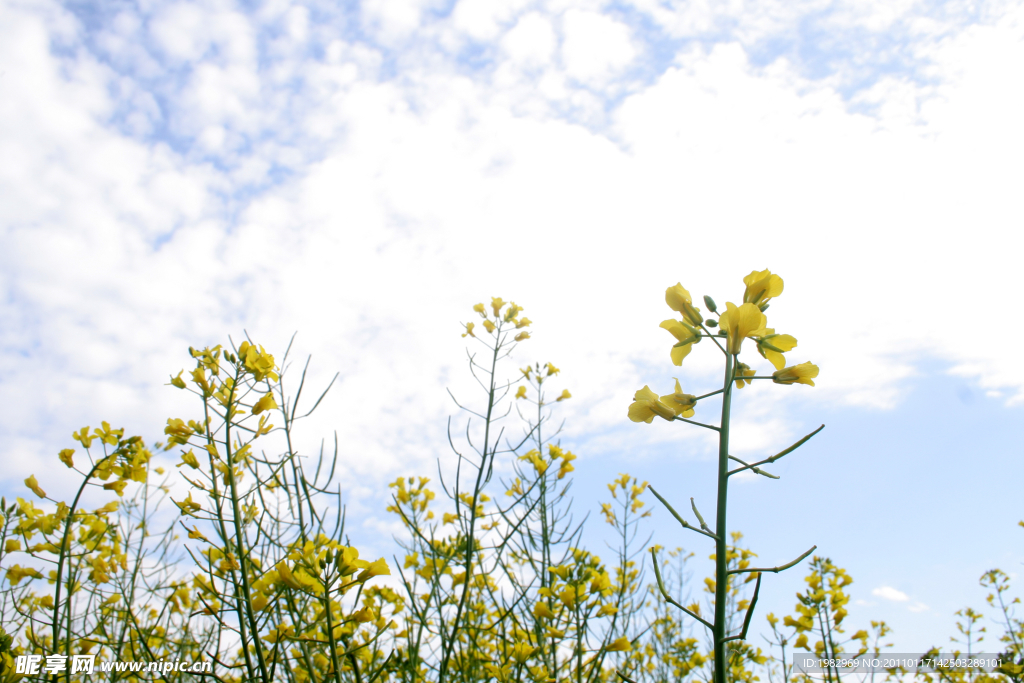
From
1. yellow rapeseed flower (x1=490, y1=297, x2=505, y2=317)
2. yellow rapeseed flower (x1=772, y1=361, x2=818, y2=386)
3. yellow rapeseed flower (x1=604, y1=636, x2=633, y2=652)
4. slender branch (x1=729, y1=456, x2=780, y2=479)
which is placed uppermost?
yellow rapeseed flower (x1=490, y1=297, x2=505, y2=317)

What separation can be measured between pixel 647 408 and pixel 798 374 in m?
0.35

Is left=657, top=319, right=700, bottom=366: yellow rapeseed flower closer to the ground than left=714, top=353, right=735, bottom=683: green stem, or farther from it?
farther from it

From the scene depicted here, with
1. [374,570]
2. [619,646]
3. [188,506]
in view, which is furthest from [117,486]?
[619,646]

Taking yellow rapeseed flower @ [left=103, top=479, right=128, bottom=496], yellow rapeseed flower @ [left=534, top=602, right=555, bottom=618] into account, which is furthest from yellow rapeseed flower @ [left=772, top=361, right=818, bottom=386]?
yellow rapeseed flower @ [left=103, top=479, right=128, bottom=496]

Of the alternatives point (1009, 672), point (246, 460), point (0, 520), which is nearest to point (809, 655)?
point (1009, 672)

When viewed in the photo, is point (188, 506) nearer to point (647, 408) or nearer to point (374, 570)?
point (374, 570)

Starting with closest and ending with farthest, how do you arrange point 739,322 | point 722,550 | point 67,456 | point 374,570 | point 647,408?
point 722,550 → point 739,322 → point 647,408 → point 374,570 → point 67,456

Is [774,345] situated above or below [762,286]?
below

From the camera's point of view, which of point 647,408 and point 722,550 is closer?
point 722,550

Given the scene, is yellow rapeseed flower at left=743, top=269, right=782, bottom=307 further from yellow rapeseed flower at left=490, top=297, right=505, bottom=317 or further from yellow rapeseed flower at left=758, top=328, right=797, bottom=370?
yellow rapeseed flower at left=490, top=297, right=505, bottom=317

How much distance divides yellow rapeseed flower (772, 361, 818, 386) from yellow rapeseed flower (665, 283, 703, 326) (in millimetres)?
219

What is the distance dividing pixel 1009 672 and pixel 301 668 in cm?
391

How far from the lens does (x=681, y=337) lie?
1315 millimetres

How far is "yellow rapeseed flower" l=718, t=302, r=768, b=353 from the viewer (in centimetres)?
119
